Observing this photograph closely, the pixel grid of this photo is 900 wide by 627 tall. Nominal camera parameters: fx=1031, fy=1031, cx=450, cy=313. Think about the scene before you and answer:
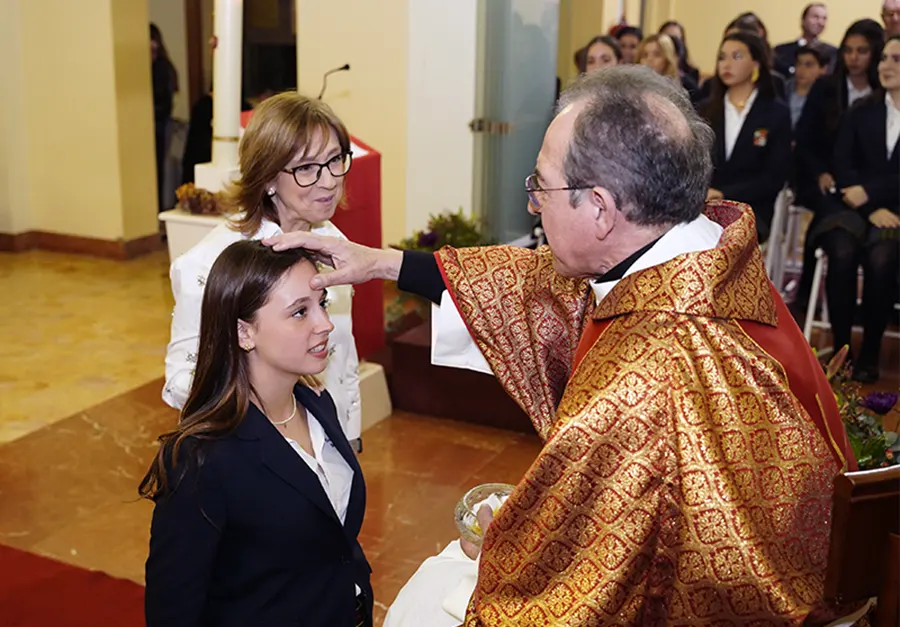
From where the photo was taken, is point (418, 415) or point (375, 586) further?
point (418, 415)

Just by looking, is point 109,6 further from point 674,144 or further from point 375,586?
point 674,144

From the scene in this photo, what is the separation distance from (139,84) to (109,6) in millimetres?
591

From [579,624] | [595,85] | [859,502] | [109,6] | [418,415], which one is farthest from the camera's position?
[109,6]

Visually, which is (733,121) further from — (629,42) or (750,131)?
(629,42)

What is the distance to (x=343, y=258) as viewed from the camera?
2.14 metres

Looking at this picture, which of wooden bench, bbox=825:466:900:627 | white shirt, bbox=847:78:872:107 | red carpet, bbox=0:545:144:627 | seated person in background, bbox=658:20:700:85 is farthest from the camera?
seated person in background, bbox=658:20:700:85

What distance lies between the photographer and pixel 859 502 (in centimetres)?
138

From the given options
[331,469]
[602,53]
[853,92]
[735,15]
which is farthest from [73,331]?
[735,15]

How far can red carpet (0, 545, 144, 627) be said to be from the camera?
292 cm

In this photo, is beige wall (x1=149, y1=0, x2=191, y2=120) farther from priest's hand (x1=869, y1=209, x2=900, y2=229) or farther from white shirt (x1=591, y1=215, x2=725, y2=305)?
white shirt (x1=591, y1=215, x2=725, y2=305)

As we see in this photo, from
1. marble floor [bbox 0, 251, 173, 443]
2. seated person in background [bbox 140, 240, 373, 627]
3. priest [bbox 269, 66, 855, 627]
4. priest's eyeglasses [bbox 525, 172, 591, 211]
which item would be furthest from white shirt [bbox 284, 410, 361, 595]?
marble floor [bbox 0, 251, 173, 443]

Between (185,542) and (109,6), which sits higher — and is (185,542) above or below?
below

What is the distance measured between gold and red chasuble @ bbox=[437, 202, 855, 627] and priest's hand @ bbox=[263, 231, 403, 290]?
0.60 m

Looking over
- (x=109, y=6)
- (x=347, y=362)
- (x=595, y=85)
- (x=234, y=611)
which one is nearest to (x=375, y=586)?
(x=347, y=362)
